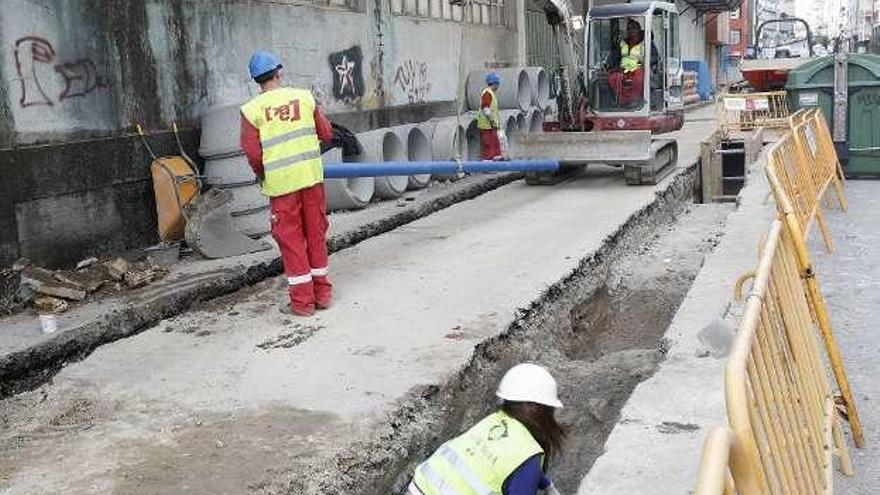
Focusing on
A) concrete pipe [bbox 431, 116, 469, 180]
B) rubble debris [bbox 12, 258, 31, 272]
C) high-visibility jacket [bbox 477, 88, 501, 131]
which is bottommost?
rubble debris [bbox 12, 258, 31, 272]

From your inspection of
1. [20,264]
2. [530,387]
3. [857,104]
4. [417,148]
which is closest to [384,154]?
[417,148]

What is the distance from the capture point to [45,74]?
7.23 meters

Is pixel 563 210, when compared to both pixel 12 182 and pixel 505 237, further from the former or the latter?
pixel 12 182

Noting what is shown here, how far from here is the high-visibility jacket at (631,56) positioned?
45.0 ft

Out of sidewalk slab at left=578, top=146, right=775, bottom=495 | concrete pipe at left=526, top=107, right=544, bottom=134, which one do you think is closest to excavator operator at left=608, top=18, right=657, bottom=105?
concrete pipe at left=526, top=107, right=544, bottom=134

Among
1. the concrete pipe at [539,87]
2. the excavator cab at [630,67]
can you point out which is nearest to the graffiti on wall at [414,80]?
the excavator cab at [630,67]

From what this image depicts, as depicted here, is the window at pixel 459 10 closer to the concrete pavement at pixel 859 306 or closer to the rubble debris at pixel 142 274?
the concrete pavement at pixel 859 306

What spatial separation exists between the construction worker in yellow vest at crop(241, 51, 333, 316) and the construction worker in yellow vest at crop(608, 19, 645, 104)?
8707 millimetres

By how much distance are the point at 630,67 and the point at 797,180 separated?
707 cm

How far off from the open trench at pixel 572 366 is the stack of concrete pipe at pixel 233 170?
339 centimetres

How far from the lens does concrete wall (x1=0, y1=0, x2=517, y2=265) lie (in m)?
6.95

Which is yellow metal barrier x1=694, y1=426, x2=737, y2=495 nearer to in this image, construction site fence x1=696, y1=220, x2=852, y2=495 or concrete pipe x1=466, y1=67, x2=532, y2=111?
construction site fence x1=696, y1=220, x2=852, y2=495

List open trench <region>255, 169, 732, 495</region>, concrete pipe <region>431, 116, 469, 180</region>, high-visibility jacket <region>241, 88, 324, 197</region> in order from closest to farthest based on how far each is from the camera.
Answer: open trench <region>255, 169, 732, 495</region> < high-visibility jacket <region>241, 88, 324, 197</region> < concrete pipe <region>431, 116, 469, 180</region>

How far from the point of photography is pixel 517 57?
20078 millimetres
